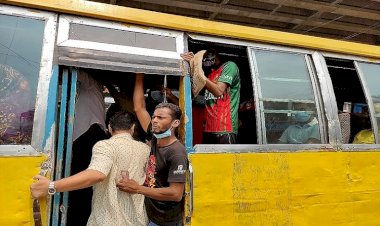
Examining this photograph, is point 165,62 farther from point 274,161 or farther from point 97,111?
point 274,161

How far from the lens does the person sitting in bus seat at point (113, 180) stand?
1836 millimetres

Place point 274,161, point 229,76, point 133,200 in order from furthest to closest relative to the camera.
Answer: point 229,76 < point 274,161 < point 133,200

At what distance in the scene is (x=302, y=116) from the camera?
288 cm

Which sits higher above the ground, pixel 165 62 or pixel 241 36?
pixel 241 36

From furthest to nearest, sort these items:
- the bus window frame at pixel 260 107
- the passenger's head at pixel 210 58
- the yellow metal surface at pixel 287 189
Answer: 1. the passenger's head at pixel 210 58
2. the bus window frame at pixel 260 107
3. the yellow metal surface at pixel 287 189

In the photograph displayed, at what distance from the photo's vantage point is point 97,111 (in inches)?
97.5

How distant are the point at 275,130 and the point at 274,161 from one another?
10.8 inches

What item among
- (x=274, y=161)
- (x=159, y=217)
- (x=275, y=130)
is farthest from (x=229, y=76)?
(x=159, y=217)

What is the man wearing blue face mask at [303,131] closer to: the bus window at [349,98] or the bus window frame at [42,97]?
the bus window at [349,98]

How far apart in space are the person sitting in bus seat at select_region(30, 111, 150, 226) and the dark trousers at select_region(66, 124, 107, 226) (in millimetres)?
382

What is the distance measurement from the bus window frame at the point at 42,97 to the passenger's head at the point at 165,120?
0.67 metres

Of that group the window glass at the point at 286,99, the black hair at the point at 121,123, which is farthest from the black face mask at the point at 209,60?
the black hair at the point at 121,123

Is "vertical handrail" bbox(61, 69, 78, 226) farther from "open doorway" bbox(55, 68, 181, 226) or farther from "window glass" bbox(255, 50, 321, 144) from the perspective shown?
"window glass" bbox(255, 50, 321, 144)

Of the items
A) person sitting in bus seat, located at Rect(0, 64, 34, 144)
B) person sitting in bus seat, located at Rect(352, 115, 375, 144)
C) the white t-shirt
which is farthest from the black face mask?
person sitting in bus seat, located at Rect(352, 115, 375, 144)
